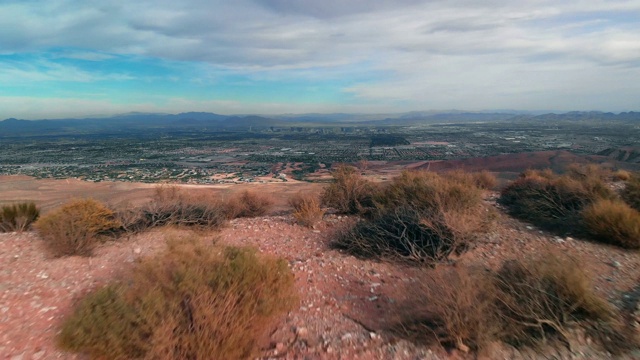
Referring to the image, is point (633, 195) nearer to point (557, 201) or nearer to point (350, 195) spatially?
point (557, 201)

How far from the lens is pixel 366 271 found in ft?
20.5

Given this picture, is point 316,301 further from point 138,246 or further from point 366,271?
point 138,246

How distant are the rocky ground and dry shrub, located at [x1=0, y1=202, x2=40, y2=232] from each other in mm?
941

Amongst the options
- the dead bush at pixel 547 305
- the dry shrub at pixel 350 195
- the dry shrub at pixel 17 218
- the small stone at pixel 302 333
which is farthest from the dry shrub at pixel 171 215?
the dead bush at pixel 547 305

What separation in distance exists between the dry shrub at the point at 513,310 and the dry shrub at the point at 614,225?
3.22 m

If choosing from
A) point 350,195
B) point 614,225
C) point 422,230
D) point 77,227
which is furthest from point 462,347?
point 77,227

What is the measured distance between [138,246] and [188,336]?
434cm

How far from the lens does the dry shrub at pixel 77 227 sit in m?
6.71

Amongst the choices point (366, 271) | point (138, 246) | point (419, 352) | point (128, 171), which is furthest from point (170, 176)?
point (419, 352)

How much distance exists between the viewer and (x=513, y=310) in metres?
4.23

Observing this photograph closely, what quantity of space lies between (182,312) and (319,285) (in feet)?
7.79

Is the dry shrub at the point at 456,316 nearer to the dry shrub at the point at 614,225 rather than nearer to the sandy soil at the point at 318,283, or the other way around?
the sandy soil at the point at 318,283

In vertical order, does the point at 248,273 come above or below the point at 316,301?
above

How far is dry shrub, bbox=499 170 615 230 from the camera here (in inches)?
333
